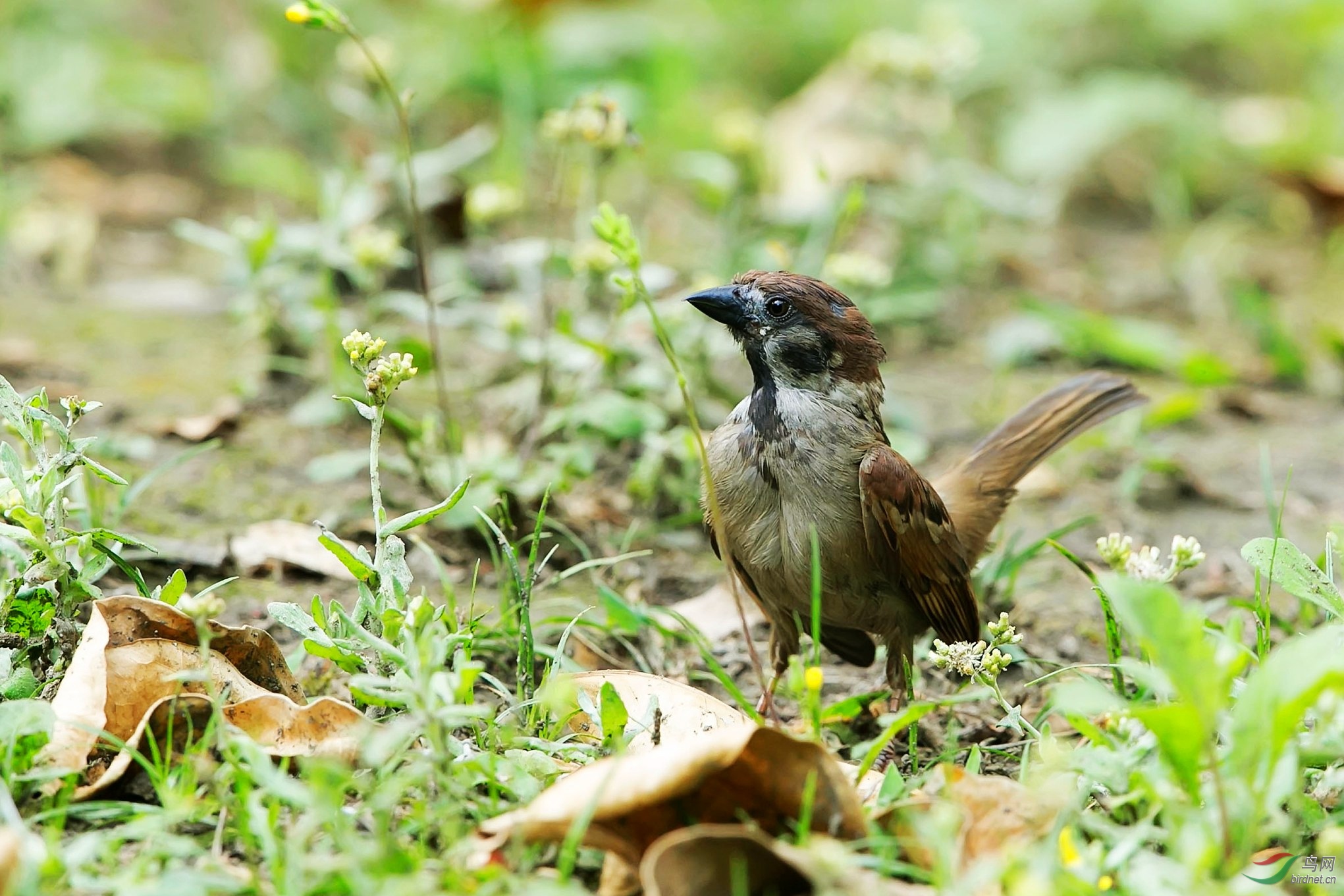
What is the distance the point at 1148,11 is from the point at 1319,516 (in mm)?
6665

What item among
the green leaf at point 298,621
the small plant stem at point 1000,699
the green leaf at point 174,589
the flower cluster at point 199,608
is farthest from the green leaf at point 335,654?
the small plant stem at point 1000,699

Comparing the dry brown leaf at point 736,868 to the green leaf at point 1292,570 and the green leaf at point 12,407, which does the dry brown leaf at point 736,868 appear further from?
the green leaf at point 12,407

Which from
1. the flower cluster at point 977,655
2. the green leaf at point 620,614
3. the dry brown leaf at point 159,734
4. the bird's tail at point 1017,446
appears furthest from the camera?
the bird's tail at point 1017,446

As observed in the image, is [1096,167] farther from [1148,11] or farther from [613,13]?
[613,13]

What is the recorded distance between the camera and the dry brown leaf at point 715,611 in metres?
4.36

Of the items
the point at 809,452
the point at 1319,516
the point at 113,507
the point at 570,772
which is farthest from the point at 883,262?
the point at 570,772

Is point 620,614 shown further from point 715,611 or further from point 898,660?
point 898,660

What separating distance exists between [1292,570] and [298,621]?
7.55 ft

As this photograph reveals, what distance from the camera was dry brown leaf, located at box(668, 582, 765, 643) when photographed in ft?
14.3

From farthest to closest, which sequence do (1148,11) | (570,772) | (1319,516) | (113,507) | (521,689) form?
1. (1148,11)
2. (1319,516)
3. (113,507)
4. (521,689)
5. (570,772)

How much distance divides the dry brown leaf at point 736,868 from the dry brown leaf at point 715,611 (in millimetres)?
1741

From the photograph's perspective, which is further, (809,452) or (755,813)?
(809,452)

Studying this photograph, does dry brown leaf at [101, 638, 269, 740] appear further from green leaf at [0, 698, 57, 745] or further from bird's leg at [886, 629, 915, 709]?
bird's leg at [886, 629, 915, 709]

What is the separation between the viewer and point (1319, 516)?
527 cm
